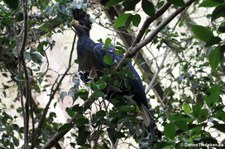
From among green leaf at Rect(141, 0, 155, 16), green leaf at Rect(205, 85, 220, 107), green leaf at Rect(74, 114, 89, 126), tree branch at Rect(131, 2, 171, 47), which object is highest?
tree branch at Rect(131, 2, 171, 47)

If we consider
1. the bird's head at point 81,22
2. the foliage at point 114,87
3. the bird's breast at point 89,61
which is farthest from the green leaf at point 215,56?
the bird's breast at point 89,61

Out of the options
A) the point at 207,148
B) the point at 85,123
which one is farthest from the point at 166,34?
the point at 207,148

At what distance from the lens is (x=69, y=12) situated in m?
1.31

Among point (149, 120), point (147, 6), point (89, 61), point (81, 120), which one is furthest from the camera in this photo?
point (89, 61)

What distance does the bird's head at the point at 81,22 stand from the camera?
1.46m

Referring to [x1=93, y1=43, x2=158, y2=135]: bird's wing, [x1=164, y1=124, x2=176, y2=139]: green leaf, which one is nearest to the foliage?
[x1=164, y1=124, x2=176, y2=139]: green leaf

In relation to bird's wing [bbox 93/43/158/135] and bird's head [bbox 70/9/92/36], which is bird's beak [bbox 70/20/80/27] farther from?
bird's wing [bbox 93/43/158/135]

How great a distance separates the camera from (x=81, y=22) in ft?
5.15

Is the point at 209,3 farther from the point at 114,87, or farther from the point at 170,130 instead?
the point at 114,87

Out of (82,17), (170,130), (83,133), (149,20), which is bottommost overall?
(170,130)

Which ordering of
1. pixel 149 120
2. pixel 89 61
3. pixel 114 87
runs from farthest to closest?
pixel 89 61
pixel 149 120
pixel 114 87

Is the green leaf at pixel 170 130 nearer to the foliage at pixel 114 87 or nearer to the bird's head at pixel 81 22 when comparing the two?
the foliage at pixel 114 87

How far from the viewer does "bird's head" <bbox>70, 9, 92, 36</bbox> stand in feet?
4.78

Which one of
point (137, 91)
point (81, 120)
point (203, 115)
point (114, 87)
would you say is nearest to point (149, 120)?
point (137, 91)
